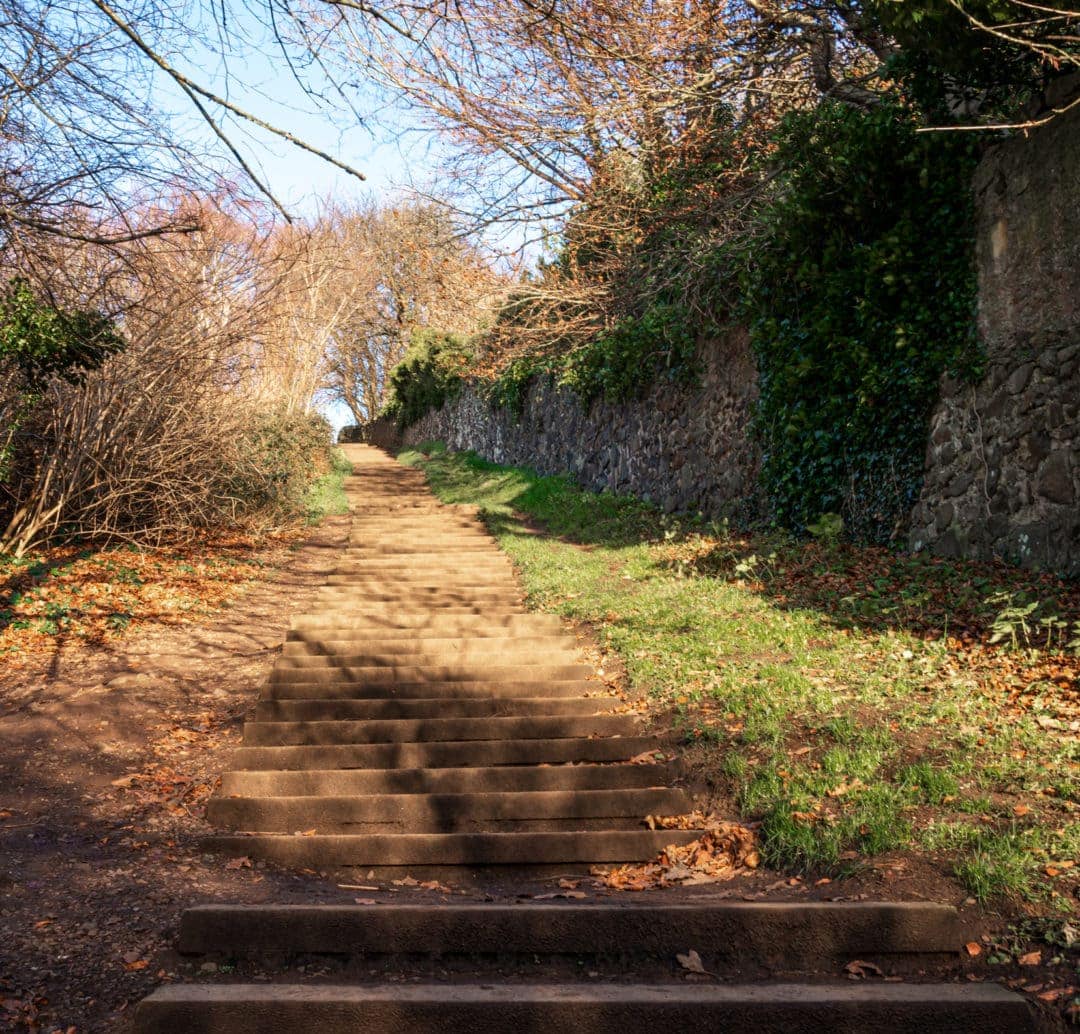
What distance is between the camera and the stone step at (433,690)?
21.8ft

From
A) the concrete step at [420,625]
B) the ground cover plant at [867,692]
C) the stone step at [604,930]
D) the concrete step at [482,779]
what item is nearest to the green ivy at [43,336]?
the concrete step at [420,625]

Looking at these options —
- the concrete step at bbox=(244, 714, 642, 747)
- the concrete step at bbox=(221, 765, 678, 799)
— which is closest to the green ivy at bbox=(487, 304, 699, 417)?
the concrete step at bbox=(244, 714, 642, 747)

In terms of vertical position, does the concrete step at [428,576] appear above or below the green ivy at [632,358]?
below

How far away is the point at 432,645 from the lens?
7.61 metres

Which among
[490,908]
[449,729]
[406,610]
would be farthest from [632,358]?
[490,908]

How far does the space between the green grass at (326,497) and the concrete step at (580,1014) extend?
13617 mm

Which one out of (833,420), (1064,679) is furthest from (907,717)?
(833,420)

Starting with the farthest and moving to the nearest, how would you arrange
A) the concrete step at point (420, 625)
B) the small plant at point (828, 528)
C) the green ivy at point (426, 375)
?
the green ivy at point (426, 375) < the small plant at point (828, 528) < the concrete step at point (420, 625)

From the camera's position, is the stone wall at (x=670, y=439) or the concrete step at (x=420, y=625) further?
the stone wall at (x=670, y=439)

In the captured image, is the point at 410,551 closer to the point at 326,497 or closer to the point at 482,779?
the point at 326,497

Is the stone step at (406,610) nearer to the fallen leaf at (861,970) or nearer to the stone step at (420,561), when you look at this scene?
the stone step at (420,561)

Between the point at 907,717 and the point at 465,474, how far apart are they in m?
17.8

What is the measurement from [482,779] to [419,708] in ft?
4.12

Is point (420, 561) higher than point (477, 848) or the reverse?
higher
